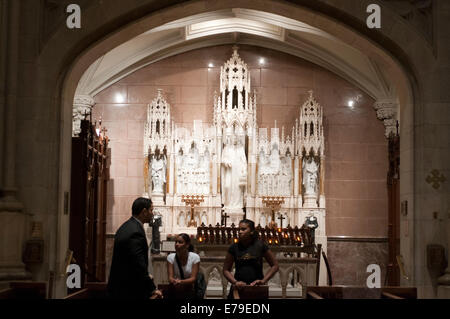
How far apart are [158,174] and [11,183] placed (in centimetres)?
688

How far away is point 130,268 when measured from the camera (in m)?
5.93

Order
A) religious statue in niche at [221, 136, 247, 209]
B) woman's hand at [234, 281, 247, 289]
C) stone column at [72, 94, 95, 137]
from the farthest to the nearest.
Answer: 1. religious statue in niche at [221, 136, 247, 209]
2. stone column at [72, 94, 95, 137]
3. woman's hand at [234, 281, 247, 289]

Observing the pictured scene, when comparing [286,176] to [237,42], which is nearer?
[286,176]

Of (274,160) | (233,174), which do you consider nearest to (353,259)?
(274,160)

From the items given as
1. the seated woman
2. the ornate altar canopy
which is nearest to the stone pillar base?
the seated woman

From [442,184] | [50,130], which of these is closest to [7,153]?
[50,130]

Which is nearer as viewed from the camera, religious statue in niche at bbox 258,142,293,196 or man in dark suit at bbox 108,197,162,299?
man in dark suit at bbox 108,197,162,299

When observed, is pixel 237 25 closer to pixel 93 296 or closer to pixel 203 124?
pixel 203 124

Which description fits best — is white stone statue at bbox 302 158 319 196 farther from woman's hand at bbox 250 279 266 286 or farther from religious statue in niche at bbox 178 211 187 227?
woman's hand at bbox 250 279 266 286

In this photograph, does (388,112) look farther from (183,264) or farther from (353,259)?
(183,264)

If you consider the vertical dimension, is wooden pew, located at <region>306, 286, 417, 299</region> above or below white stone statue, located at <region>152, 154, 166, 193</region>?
below

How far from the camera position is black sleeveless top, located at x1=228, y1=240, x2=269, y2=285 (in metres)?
7.28

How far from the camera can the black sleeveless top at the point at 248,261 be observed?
728cm
